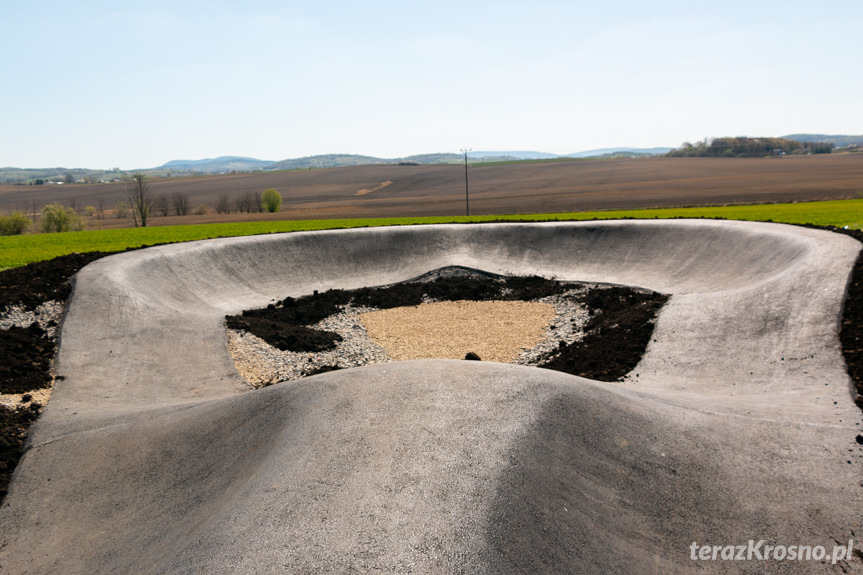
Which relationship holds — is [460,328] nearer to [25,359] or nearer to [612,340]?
[612,340]

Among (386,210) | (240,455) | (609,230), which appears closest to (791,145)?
(386,210)

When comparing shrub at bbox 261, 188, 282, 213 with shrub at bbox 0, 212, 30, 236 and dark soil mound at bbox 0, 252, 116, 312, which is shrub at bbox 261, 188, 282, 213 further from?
dark soil mound at bbox 0, 252, 116, 312

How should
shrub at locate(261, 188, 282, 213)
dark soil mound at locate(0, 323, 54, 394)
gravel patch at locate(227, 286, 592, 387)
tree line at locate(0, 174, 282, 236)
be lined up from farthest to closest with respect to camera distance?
shrub at locate(261, 188, 282, 213)
tree line at locate(0, 174, 282, 236)
gravel patch at locate(227, 286, 592, 387)
dark soil mound at locate(0, 323, 54, 394)

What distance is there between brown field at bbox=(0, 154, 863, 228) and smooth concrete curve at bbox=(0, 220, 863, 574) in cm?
4897

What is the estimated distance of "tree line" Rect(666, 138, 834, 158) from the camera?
14712 cm

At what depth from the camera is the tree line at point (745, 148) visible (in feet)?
483

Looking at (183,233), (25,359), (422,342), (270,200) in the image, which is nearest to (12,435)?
(25,359)

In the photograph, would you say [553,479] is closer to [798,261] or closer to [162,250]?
[798,261]

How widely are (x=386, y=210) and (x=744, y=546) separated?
69.2 metres

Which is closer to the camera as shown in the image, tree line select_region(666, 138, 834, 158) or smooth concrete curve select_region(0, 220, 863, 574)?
smooth concrete curve select_region(0, 220, 863, 574)

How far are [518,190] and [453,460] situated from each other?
88.6 m

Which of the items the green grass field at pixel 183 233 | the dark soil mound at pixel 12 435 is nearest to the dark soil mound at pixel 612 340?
the green grass field at pixel 183 233

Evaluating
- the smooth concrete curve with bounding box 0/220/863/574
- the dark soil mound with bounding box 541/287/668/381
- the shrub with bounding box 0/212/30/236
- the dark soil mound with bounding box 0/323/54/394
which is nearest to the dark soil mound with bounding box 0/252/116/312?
the dark soil mound with bounding box 0/323/54/394

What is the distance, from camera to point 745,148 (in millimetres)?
151625
